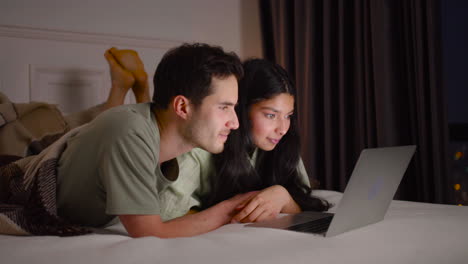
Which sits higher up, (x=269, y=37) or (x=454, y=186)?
(x=269, y=37)

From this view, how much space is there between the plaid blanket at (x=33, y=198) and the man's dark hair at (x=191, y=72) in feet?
0.98

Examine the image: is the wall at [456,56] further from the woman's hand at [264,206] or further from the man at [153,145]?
the man at [153,145]

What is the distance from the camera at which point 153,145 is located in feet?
3.80

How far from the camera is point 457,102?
2.33 meters

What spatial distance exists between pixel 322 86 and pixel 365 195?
5.97 feet

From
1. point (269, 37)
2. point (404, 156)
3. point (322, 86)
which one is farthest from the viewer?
point (269, 37)

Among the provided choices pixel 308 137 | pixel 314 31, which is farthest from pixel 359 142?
pixel 314 31

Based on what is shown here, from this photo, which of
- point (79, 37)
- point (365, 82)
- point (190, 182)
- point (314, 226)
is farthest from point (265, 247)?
point (79, 37)

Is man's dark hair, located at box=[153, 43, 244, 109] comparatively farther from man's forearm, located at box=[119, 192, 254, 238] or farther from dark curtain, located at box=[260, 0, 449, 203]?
dark curtain, located at box=[260, 0, 449, 203]

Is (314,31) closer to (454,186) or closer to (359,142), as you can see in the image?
(359,142)

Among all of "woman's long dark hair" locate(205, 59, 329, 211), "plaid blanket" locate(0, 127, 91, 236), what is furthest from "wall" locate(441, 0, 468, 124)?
"plaid blanket" locate(0, 127, 91, 236)

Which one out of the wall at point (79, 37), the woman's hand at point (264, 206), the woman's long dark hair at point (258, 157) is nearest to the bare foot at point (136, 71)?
the wall at point (79, 37)

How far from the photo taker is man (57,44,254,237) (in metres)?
1.06

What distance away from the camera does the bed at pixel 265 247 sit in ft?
2.63
